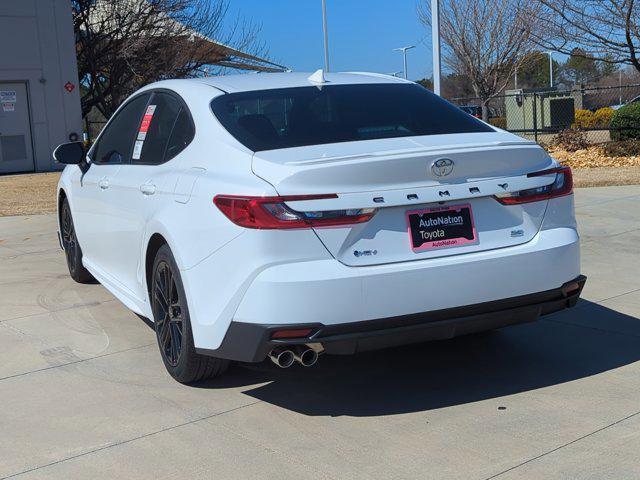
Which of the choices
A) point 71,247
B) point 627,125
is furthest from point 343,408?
point 627,125

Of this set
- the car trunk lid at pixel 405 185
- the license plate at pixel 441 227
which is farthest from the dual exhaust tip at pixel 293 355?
the license plate at pixel 441 227

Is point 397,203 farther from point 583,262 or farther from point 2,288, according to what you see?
point 2,288

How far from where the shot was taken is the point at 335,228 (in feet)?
12.6

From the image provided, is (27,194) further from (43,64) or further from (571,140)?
(571,140)

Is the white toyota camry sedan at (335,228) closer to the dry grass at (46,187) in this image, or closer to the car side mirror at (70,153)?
the car side mirror at (70,153)

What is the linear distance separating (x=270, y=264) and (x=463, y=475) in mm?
1221

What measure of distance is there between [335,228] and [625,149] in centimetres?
1518

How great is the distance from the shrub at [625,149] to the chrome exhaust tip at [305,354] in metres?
15.0

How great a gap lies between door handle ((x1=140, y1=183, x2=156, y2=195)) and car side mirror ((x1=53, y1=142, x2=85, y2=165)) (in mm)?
1650

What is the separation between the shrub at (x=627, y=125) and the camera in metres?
18.6

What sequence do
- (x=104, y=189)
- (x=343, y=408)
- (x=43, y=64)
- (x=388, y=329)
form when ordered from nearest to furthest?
1. (x=388, y=329)
2. (x=343, y=408)
3. (x=104, y=189)
4. (x=43, y=64)

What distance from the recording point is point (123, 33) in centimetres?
2880

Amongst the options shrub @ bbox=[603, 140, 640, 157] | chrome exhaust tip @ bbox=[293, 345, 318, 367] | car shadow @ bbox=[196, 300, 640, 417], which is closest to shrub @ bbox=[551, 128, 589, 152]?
shrub @ bbox=[603, 140, 640, 157]

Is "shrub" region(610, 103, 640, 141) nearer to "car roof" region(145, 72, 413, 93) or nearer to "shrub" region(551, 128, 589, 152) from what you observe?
"shrub" region(551, 128, 589, 152)
